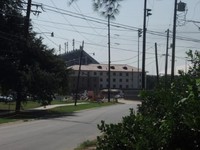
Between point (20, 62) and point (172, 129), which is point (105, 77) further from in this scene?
point (172, 129)

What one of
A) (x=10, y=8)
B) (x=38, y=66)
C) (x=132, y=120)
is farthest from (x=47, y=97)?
(x=132, y=120)

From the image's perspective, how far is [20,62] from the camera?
4731 centimetres

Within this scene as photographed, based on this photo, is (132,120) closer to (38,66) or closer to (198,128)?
(198,128)

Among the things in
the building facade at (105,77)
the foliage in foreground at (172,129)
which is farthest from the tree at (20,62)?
the building facade at (105,77)

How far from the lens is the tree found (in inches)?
1791

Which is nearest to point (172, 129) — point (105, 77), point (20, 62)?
point (20, 62)

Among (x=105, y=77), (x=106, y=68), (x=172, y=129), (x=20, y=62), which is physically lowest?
(x=172, y=129)

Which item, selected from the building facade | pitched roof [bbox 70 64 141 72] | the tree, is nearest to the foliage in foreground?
the tree

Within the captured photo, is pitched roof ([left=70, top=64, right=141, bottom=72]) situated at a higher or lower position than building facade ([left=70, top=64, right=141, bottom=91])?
higher

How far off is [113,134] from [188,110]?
1334 mm

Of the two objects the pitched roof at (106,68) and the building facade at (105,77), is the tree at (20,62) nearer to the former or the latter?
the building facade at (105,77)

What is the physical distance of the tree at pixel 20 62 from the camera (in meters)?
45.5

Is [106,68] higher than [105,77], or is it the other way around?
[106,68]

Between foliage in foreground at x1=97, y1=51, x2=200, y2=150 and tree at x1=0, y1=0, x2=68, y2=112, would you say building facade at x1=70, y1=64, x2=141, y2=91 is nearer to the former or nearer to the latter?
tree at x1=0, y1=0, x2=68, y2=112
